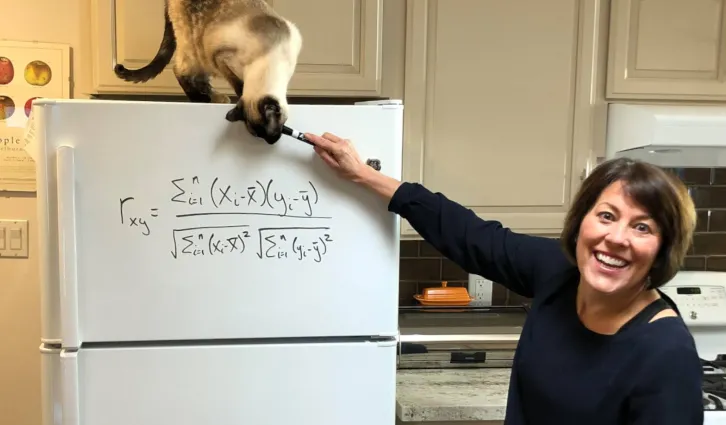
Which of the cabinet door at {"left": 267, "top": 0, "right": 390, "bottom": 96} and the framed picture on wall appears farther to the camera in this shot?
the framed picture on wall

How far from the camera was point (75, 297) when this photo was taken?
1.19 metres

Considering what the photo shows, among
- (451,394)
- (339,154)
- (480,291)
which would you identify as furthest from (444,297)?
(339,154)

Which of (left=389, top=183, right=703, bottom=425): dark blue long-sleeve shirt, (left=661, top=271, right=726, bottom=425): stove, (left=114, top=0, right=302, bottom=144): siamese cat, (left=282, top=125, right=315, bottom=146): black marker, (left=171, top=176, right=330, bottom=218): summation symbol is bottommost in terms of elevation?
(left=661, top=271, right=726, bottom=425): stove

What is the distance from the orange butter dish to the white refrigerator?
0.86m

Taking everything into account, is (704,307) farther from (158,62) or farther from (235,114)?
(158,62)

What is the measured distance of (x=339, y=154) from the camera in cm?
122

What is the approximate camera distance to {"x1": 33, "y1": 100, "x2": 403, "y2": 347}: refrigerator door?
118 cm

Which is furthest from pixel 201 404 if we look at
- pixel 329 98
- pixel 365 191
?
pixel 329 98

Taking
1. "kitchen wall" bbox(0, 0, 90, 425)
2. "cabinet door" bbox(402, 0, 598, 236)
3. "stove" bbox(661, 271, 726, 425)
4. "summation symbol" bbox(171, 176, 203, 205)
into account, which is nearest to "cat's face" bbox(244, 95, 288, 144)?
"summation symbol" bbox(171, 176, 203, 205)

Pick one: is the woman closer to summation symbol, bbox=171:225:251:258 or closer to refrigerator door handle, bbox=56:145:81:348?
summation symbol, bbox=171:225:251:258

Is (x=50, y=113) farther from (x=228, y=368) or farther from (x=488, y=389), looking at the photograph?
(x=488, y=389)

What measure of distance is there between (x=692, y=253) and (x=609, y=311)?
1460 millimetres

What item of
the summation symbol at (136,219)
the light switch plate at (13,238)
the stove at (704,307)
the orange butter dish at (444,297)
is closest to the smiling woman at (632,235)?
the summation symbol at (136,219)

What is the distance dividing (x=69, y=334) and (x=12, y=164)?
984 mm
